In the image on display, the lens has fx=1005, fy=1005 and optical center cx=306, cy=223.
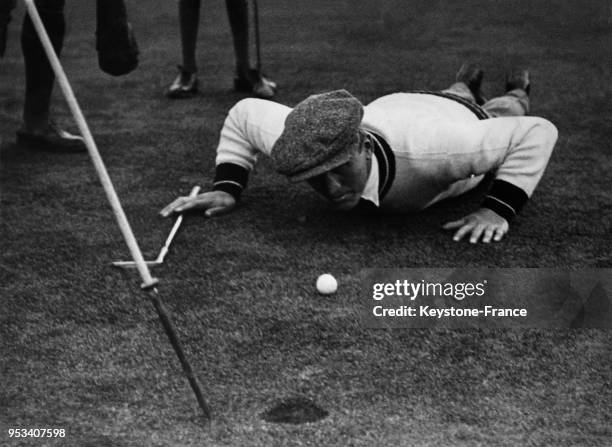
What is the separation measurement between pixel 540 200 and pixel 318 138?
90cm

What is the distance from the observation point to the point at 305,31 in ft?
19.6

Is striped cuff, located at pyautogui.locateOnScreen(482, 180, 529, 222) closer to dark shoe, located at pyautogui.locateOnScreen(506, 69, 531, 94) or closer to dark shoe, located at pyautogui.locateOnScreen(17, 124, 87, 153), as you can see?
dark shoe, located at pyautogui.locateOnScreen(506, 69, 531, 94)

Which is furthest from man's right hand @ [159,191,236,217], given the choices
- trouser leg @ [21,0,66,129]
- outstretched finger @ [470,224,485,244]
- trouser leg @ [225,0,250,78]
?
trouser leg @ [225,0,250,78]

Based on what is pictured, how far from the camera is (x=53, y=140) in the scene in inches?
148

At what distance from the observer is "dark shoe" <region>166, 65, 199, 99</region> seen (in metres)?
4.53

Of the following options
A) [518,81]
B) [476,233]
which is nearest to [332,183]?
[476,233]

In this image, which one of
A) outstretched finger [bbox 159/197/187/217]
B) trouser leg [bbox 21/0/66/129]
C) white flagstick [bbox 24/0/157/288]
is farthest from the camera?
trouser leg [bbox 21/0/66/129]

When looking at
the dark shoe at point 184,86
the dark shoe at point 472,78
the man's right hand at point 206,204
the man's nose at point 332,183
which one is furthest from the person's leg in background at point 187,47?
the man's nose at point 332,183

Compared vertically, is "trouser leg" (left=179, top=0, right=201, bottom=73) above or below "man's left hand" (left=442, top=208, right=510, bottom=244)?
below

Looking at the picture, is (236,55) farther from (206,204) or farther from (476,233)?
(476,233)

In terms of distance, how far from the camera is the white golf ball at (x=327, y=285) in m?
2.50

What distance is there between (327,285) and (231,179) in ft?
2.52

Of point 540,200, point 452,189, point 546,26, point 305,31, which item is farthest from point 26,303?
point 546,26

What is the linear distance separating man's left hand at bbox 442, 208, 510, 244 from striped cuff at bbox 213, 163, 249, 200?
2.21 feet
